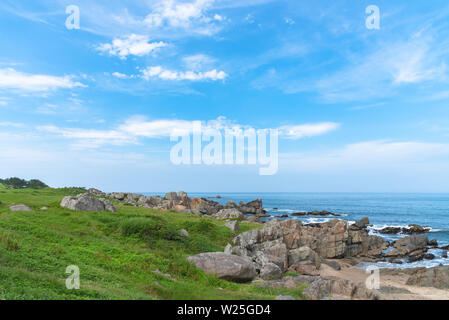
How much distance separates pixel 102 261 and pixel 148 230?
24.8ft

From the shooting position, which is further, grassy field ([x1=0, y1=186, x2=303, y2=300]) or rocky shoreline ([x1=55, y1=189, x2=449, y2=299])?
rocky shoreline ([x1=55, y1=189, x2=449, y2=299])

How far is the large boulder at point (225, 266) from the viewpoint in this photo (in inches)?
651

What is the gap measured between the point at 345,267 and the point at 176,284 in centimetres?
2558

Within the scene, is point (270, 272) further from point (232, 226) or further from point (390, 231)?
point (390, 231)

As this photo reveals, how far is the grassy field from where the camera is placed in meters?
10.6

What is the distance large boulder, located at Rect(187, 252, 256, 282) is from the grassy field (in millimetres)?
749

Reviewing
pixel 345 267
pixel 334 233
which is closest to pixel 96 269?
pixel 345 267

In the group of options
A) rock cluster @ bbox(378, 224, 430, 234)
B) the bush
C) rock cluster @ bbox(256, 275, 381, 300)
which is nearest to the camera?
rock cluster @ bbox(256, 275, 381, 300)

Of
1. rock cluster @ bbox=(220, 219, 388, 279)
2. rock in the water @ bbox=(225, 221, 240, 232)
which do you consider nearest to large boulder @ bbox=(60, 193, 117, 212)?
rock in the water @ bbox=(225, 221, 240, 232)

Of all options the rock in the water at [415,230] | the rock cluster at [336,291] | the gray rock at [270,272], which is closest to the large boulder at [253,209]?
the rock in the water at [415,230]

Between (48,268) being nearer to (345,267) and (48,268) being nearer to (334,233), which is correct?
(345,267)

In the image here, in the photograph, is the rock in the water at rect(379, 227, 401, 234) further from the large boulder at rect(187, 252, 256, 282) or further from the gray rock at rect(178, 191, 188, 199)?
Result: the large boulder at rect(187, 252, 256, 282)

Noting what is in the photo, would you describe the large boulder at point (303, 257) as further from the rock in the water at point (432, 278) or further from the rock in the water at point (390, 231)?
the rock in the water at point (390, 231)
